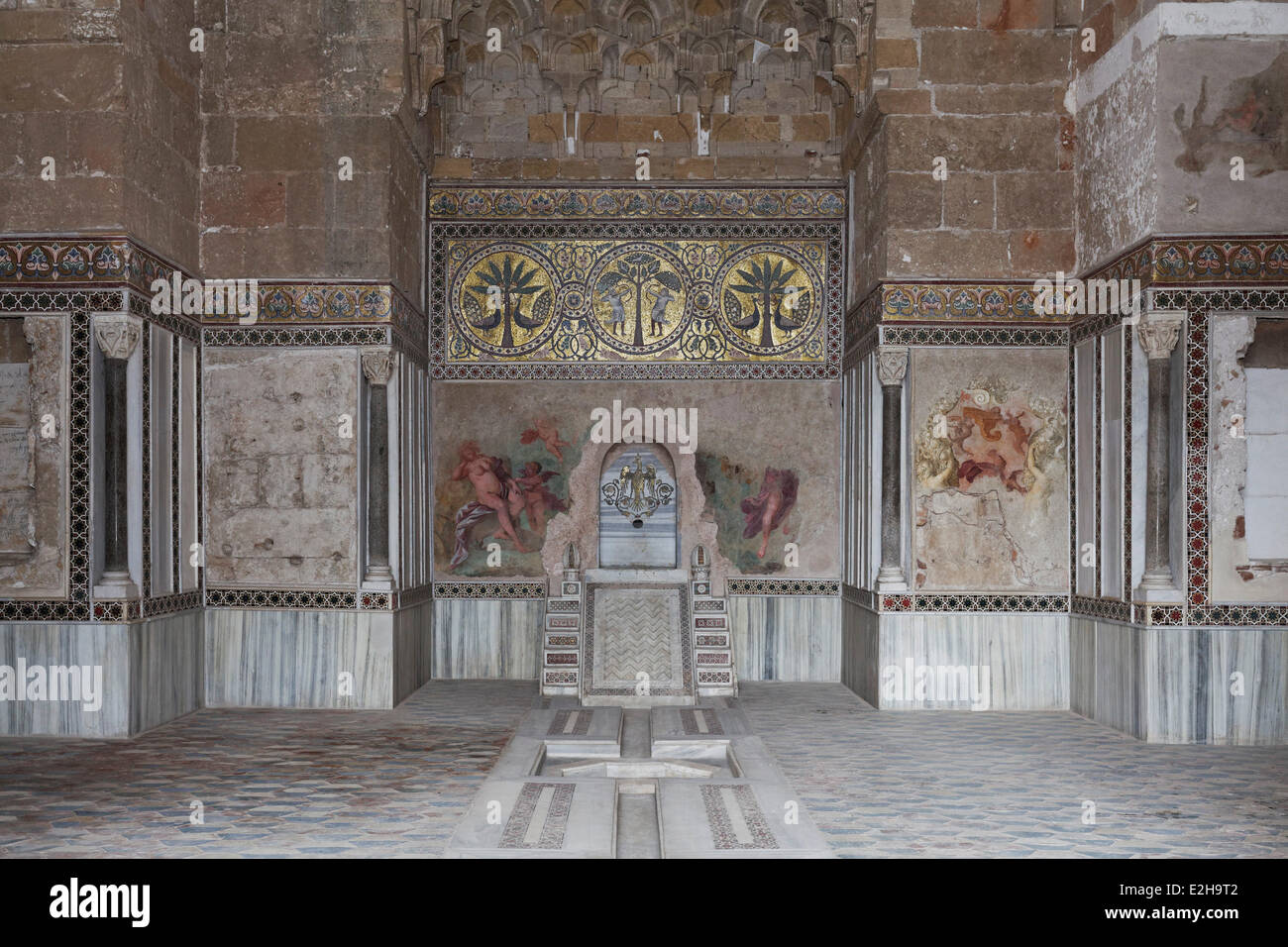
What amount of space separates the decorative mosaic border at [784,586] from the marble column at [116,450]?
18.4 ft

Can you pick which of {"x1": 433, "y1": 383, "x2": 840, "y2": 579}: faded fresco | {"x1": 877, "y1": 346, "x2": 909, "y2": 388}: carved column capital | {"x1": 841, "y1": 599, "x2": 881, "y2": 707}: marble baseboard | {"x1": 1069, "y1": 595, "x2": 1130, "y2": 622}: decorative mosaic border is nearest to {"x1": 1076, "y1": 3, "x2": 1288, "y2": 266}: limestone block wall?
{"x1": 877, "y1": 346, "x2": 909, "y2": 388}: carved column capital

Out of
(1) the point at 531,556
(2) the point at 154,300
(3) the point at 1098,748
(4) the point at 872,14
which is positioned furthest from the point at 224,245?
(3) the point at 1098,748

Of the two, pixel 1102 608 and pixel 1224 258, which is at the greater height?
pixel 1224 258

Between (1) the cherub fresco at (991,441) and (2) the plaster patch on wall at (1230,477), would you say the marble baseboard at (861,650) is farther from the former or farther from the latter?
(2) the plaster patch on wall at (1230,477)

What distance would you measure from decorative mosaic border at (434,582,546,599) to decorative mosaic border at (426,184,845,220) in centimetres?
357

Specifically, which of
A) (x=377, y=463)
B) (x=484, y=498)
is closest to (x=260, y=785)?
(x=377, y=463)

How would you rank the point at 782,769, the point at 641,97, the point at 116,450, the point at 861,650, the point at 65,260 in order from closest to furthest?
1. the point at 782,769
2. the point at 65,260
3. the point at 116,450
4. the point at 861,650
5. the point at 641,97

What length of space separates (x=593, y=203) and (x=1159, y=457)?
596 centimetres

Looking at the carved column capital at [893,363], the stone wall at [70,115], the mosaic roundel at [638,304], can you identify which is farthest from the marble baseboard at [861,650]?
the stone wall at [70,115]

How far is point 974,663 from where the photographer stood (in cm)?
1017

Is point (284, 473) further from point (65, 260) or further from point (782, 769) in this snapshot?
point (782, 769)

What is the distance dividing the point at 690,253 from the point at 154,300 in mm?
5163

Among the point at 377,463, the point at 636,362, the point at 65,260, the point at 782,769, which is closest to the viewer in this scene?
the point at 782,769

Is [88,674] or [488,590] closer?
[88,674]
